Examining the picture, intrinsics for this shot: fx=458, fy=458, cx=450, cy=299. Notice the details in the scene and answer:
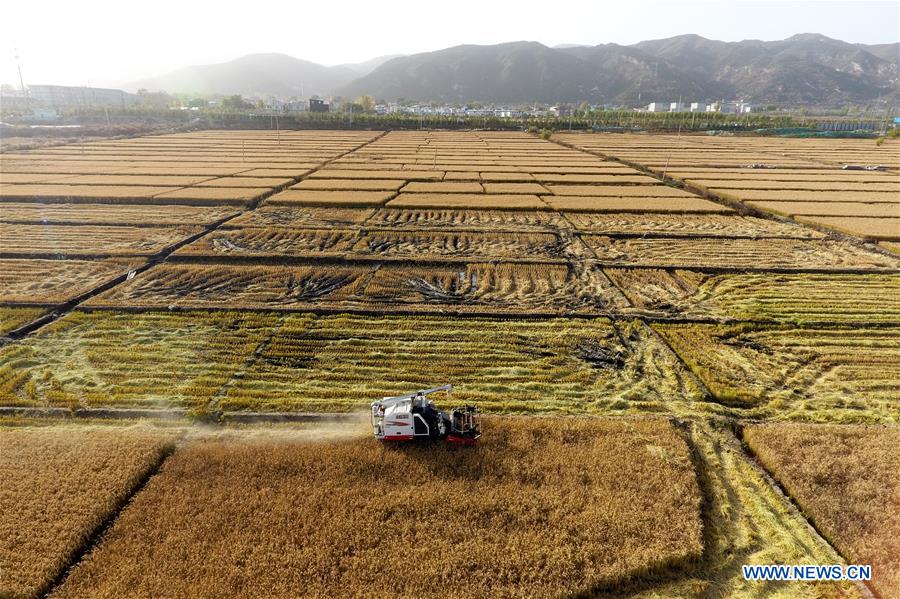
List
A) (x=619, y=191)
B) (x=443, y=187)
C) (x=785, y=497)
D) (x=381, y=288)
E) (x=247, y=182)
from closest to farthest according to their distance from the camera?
(x=785, y=497), (x=381, y=288), (x=619, y=191), (x=443, y=187), (x=247, y=182)

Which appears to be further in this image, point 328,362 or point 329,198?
point 329,198

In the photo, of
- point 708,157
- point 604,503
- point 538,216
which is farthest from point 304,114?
point 604,503

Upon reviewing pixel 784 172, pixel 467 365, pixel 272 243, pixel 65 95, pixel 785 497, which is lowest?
pixel 785 497

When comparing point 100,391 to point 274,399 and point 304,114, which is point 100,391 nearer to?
point 274,399

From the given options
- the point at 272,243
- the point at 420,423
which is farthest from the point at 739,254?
the point at 272,243

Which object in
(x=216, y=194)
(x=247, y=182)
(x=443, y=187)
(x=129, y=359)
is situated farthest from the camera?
(x=247, y=182)

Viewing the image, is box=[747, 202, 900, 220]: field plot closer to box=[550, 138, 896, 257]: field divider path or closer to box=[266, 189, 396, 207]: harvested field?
box=[550, 138, 896, 257]: field divider path

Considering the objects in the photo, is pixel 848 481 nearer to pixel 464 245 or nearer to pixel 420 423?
pixel 420 423
